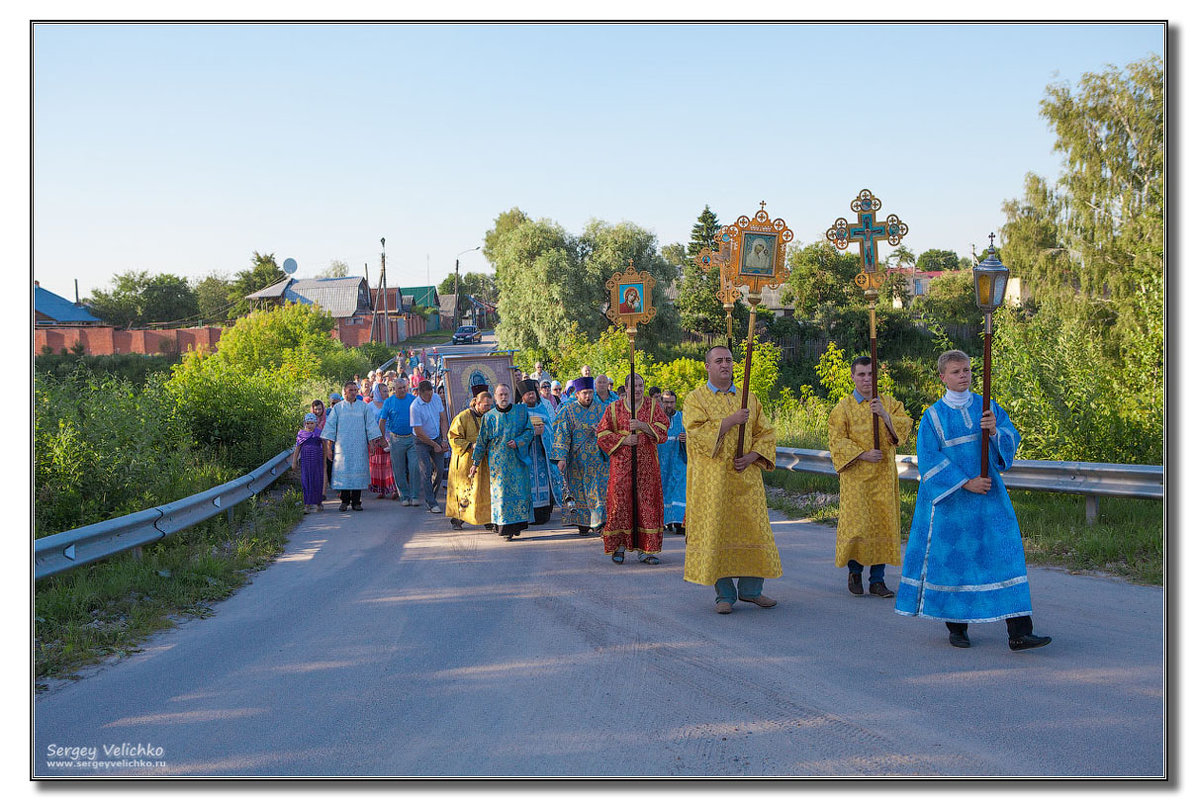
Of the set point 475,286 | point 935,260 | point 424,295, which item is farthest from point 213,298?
point 935,260

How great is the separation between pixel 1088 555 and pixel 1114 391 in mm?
4644

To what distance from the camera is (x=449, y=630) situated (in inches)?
276

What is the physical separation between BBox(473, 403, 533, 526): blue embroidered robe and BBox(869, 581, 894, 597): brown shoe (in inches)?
194

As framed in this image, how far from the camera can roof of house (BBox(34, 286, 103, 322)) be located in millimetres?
58719

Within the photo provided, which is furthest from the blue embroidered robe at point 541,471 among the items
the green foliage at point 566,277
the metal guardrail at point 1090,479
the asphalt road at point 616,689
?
the green foliage at point 566,277

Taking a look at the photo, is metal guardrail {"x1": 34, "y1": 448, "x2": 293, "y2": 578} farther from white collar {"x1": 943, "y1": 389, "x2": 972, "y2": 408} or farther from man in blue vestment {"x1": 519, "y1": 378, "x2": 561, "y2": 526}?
white collar {"x1": 943, "y1": 389, "x2": 972, "y2": 408}

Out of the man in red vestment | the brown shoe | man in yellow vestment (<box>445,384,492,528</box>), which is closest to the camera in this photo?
the brown shoe

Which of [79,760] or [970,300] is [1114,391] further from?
[970,300]

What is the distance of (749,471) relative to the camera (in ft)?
25.7

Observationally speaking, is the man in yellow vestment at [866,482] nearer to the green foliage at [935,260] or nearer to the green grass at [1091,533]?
the green grass at [1091,533]

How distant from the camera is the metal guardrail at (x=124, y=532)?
22.8 feet

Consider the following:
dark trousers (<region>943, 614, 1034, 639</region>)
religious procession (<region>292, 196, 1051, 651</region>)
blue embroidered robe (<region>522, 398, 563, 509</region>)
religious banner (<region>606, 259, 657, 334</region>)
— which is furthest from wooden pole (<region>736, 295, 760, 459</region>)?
blue embroidered robe (<region>522, 398, 563, 509</region>)

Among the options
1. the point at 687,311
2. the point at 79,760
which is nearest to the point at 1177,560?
the point at 79,760

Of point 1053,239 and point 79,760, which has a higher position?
point 1053,239
